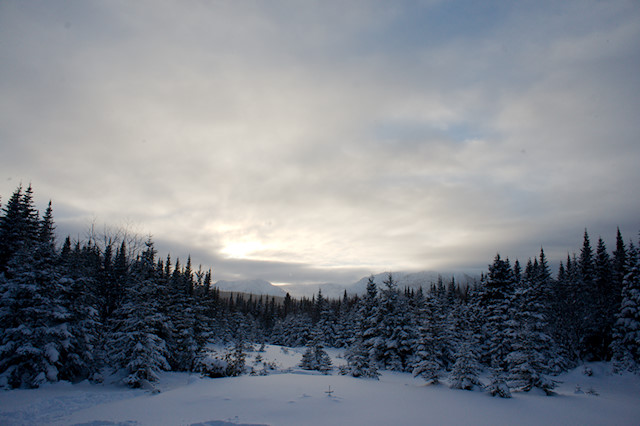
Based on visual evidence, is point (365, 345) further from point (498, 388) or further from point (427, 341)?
point (498, 388)

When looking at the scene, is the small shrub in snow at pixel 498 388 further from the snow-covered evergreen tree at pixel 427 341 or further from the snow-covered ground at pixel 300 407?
the snow-covered evergreen tree at pixel 427 341

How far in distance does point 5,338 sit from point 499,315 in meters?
42.8

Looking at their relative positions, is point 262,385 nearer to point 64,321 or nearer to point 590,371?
point 64,321

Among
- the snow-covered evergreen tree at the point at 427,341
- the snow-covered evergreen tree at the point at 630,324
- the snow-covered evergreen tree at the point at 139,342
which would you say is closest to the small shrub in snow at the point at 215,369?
the snow-covered evergreen tree at the point at 139,342

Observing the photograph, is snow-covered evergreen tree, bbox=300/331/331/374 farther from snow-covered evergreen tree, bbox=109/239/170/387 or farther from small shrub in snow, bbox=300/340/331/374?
snow-covered evergreen tree, bbox=109/239/170/387

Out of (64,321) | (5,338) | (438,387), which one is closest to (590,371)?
(438,387)

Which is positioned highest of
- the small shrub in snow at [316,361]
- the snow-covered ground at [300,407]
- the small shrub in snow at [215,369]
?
the snow-covered ground at [300,407]

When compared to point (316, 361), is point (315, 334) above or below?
above

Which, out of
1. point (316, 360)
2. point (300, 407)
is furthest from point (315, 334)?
point (300, 407)

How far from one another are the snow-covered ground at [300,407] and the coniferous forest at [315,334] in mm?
2503

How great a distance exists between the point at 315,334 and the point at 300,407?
24850 millimetres

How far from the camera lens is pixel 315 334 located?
3647cm

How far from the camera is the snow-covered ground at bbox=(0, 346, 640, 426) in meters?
11.4

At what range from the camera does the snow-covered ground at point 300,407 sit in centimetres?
1141
